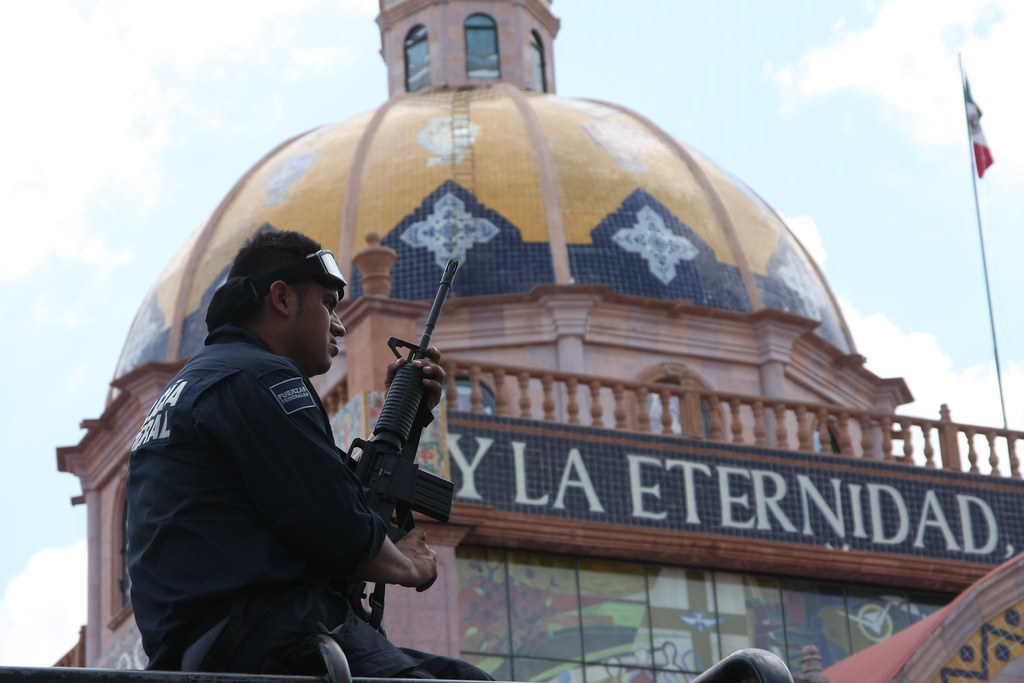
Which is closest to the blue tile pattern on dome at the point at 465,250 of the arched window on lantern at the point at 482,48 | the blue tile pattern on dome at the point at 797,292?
the blue tile pattern on dome at the point at 797,292

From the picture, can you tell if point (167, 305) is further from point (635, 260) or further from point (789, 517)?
point (789, 517)

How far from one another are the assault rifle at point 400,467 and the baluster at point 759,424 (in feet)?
48.5

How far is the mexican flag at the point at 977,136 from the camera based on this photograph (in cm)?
2577

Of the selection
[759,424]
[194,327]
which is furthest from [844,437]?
[194,327]

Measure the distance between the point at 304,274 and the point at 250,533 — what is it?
2.14 ft

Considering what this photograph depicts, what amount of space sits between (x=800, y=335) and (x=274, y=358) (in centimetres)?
2185

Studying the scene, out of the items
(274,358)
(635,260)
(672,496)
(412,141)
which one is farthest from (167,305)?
(274,358)

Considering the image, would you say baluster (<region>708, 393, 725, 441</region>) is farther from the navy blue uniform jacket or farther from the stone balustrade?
the navy blue uniform jacket

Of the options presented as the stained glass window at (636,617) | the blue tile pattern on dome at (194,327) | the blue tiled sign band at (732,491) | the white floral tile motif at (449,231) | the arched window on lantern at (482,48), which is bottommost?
the stained glass window at (636,617)

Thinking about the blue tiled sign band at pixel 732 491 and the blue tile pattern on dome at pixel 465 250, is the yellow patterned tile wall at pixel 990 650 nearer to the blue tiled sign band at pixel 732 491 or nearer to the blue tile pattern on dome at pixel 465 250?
the blue tiled sign band at pixel 732 491

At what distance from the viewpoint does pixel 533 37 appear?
3253 cm

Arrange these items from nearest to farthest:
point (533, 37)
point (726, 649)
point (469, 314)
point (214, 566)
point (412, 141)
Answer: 1. point (214, 566)
2. point (726, 649)
3. point (469, 314)
4. point (412, 141)
5. point (533, 37)

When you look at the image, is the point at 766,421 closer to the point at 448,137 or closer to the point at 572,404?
the point at 572,404

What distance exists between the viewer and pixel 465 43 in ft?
103
